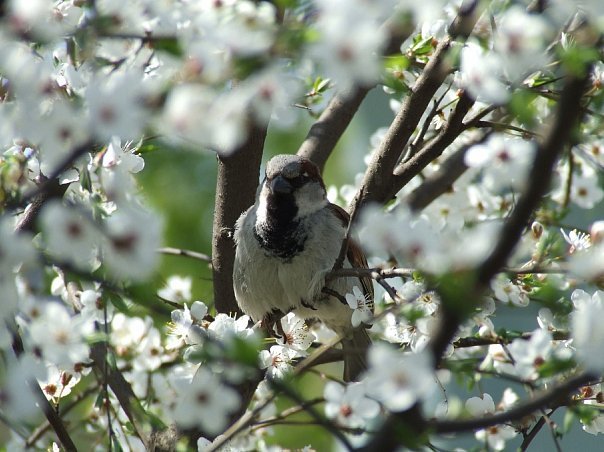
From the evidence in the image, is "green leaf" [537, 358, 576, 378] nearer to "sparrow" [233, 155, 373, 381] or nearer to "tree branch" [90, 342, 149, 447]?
"tree branch" [90, 342, 149, 447]

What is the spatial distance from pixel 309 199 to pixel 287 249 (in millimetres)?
196

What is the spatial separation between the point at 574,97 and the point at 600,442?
2.59 metres

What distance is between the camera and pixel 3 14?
1.24 meters

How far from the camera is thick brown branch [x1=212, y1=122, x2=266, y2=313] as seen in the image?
2.45m

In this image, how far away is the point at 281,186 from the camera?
257 centimetres

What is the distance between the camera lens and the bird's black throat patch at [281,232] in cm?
257

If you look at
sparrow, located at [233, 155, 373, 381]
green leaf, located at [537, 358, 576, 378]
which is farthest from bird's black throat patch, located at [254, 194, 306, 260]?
green leaf, located at [537, 358, 576, 378]

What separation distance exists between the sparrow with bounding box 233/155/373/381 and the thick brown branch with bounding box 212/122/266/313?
5 cm

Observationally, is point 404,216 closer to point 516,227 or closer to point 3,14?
point 516,227

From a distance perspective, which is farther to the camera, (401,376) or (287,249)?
(287,249)

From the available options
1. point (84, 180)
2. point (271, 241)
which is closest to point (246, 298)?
point (271, 241)

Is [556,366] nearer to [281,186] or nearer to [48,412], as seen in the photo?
[48,412]

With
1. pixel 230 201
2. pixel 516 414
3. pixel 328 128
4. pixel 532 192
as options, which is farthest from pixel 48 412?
pixel 328 128

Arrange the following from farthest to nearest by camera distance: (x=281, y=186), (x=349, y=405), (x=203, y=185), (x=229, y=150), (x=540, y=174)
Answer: (x=203, y=185)
(x=281, y=186)
(x=229, y=150)
(x=349, y=405)
(x=540, y=174)
